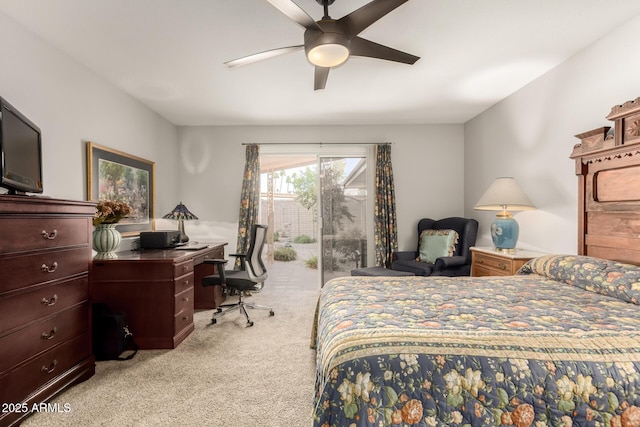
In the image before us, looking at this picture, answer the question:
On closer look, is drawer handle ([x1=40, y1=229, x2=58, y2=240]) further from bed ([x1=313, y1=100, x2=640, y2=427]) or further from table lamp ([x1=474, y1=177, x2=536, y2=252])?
table lamp ([x1=474, y1=177, x2=536, y2=252])

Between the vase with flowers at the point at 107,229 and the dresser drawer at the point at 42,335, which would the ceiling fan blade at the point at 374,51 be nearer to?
the vase with flowers at the point at 107,229

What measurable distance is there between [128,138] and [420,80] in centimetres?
329

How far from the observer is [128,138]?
365cm

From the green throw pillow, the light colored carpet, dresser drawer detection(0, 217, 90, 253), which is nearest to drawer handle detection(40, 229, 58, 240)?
dresser drawer detection(0, 217, 90, 253)

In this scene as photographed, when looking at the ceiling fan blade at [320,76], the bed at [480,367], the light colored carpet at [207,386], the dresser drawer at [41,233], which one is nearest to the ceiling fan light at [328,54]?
the ceiling fan blade at [320,76]

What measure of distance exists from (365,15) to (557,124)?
7.61 ft

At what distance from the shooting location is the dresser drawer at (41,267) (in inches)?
66.9

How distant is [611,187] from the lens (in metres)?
2.34

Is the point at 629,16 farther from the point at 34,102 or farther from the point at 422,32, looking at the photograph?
the point at 34,102

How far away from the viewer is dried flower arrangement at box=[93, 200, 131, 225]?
2.76 metres

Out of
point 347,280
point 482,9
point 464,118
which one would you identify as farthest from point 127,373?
point 464,118

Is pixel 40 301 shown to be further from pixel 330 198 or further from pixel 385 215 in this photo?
pixel 385 215

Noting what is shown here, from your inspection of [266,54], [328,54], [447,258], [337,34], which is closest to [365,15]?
[337,34]

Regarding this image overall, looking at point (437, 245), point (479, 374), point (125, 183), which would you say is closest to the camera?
point (479, 374)
